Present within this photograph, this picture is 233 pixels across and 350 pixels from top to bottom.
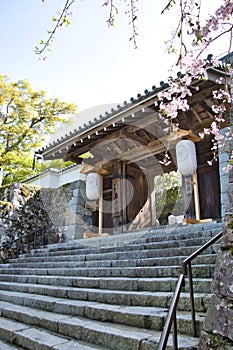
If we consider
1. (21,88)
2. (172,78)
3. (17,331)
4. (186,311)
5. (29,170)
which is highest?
(21,88)

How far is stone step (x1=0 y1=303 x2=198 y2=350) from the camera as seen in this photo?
2.31 meters

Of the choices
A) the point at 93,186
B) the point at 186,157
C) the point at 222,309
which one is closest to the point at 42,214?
the point at 93,186

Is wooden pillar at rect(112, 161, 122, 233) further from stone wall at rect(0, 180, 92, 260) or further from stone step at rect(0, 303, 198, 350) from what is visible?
stone step at rect(0, 303, 198, 350)

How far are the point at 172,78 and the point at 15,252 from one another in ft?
21.3

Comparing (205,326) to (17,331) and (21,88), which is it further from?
(21,88)

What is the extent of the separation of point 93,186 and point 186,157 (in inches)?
140

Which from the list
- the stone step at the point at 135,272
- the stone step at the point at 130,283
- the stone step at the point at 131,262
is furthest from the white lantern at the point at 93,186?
the stone step at the point at 130,283

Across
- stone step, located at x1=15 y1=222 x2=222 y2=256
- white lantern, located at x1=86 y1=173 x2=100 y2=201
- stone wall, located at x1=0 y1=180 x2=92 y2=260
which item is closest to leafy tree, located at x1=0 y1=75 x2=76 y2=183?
stone wall, located at x1=0 y1=180 x2=92 y2=260

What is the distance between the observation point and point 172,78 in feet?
16.5

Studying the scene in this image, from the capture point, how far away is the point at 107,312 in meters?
2.96

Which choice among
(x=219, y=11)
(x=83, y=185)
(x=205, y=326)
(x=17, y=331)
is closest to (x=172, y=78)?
(x=219, y=11)

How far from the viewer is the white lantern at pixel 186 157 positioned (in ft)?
20.1

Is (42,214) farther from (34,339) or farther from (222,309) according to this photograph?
(222,309)

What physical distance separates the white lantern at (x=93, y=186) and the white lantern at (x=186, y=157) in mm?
3277
